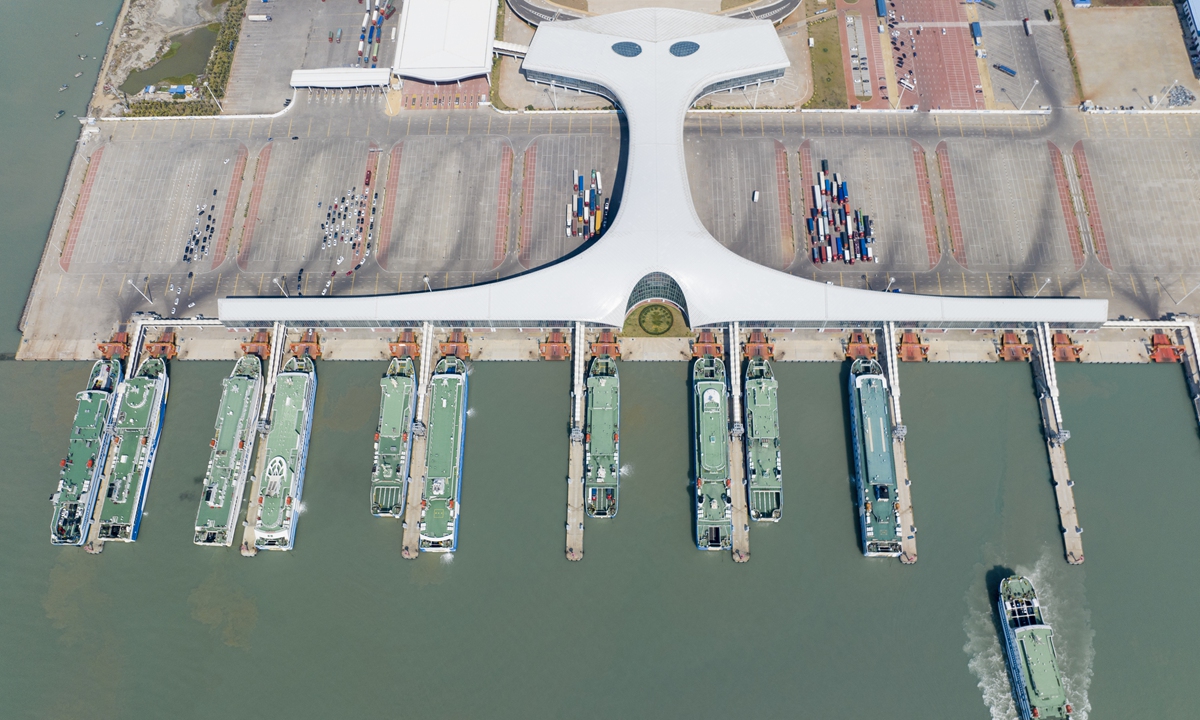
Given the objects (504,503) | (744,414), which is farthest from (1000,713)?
(504,503)

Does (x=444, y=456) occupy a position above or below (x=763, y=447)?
below

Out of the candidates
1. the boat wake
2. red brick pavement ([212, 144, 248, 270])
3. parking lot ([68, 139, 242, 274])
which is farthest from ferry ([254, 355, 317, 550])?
the boat wake

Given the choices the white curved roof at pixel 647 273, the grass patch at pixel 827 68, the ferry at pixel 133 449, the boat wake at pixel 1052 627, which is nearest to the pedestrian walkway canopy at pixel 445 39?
the white curved roof at pixel 647 273

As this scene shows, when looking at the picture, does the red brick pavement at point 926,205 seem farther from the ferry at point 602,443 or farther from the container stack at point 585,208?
the ferry at point 602,443

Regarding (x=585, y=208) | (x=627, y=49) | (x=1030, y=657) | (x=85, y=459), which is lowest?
(x=1030, y=657)

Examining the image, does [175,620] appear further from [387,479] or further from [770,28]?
[770,28]

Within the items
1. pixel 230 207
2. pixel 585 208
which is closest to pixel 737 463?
pixel 585 208

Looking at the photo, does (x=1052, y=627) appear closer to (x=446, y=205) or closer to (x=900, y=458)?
(x=900, y=458)
